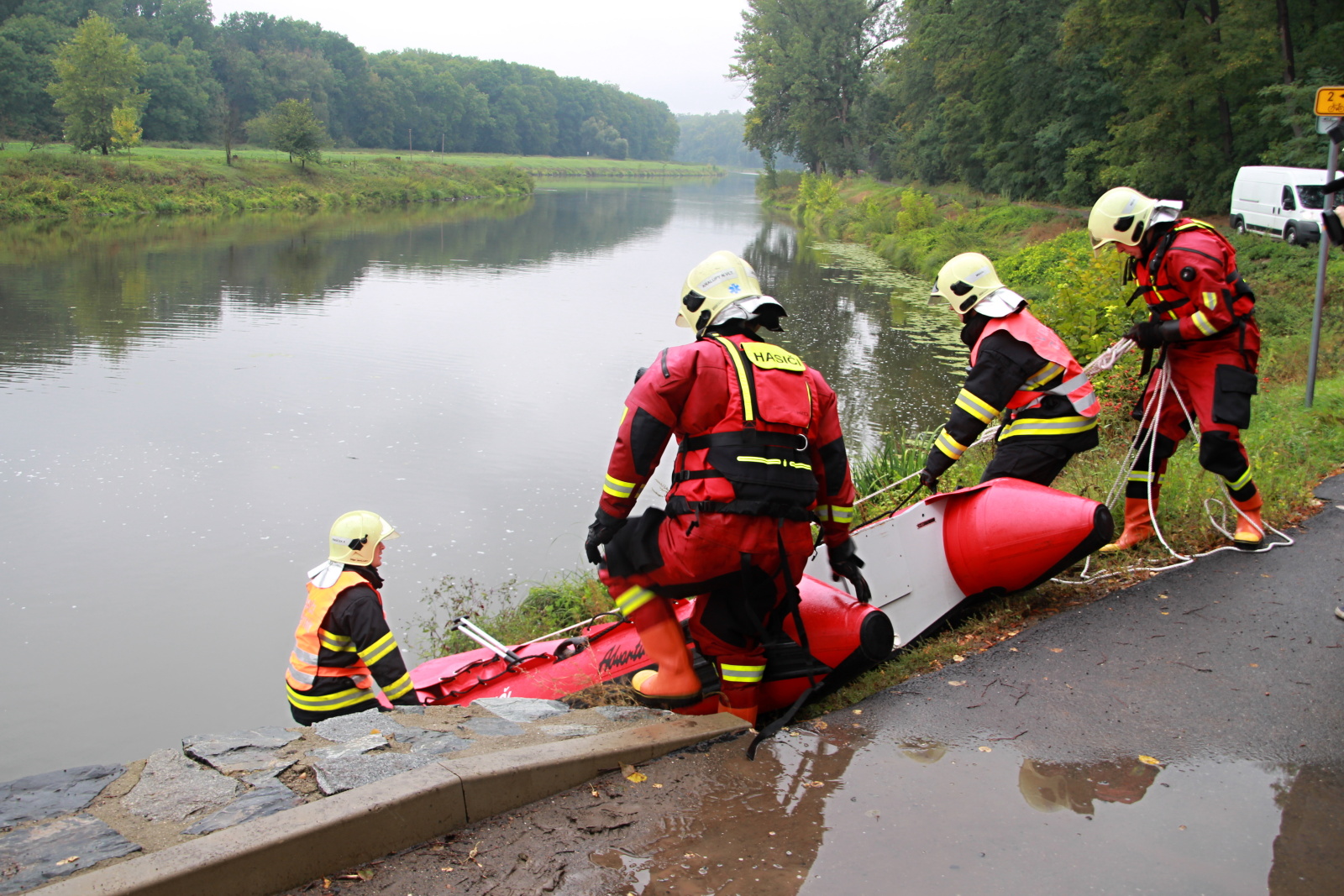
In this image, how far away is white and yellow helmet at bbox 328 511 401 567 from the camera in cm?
432

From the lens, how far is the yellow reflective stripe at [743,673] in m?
3.76

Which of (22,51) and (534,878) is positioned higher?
(22,51)

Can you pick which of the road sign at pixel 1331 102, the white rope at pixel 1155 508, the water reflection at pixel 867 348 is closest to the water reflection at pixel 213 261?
the water reflection at pixel 867 348

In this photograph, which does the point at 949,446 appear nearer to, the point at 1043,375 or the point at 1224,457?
the point at 1043,375

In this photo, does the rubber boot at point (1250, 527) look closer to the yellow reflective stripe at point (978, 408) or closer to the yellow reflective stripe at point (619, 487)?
the yellow reflective stripe at point (978, 408)

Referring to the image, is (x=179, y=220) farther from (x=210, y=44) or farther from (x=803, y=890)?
(x=210, y=44)

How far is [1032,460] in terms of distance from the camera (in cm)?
472

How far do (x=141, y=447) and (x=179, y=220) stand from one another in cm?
3174

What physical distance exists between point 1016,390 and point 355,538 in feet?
10.2

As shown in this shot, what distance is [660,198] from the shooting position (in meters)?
73.8

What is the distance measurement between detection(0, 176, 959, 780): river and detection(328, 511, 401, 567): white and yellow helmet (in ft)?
7.88

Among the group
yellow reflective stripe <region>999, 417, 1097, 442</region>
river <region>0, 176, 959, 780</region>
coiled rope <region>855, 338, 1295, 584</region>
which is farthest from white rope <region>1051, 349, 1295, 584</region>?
river <region>0, 176, 959, 780</region>

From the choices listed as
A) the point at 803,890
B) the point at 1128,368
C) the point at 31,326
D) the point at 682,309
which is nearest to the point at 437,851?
the point at 803,890

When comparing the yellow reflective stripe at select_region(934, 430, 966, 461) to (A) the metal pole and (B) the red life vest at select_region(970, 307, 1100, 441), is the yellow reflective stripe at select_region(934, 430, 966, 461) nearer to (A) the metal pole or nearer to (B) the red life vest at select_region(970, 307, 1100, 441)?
(B) the red life vest at select_region(970, 307, 1100, 441)
